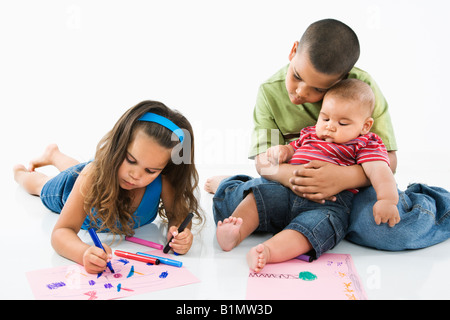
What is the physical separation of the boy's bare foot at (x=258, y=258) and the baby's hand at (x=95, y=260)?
0.31 meters

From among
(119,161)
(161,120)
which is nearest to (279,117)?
(161,120)

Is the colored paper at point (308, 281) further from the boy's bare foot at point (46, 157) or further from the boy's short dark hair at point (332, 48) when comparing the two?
the boy's bare foot at point (46, 157)

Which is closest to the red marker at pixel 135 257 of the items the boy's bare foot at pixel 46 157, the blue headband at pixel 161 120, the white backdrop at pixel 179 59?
the blue headband at pixel 161 120

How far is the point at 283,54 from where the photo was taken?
→ 2.10m

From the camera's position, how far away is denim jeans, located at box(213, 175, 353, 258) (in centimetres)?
117

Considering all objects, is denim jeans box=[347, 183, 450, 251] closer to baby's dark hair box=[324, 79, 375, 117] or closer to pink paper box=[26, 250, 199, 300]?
baby's dark hair box=[324, 79, 375, 117]

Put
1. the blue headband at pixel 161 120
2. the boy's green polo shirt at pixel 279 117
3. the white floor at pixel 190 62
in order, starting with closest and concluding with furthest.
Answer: the blue headband at pixel 161 120 → the boy's green polo shirt at pixel 279 117 → the white floor at pixel 190 62

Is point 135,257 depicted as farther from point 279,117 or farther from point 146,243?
point 279,117

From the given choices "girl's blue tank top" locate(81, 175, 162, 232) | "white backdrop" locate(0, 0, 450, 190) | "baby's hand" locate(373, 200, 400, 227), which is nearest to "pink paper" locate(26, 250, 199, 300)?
"girl's blue tank top" locate(81, 175, 162, 232)

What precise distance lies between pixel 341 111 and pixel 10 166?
1.46m

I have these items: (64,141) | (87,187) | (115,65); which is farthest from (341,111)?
(64,141)

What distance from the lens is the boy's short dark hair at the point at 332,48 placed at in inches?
48.0


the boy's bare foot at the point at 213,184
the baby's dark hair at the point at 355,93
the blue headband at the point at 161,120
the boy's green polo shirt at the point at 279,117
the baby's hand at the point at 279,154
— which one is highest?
the baby's dark hair at the point at 355,93

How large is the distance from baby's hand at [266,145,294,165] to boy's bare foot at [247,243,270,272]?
291mm
